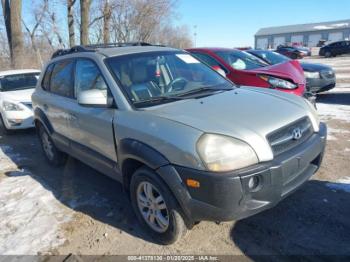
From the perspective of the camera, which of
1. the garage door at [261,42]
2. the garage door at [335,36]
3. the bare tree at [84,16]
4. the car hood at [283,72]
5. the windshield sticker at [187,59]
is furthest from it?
the garage door at [261,42]

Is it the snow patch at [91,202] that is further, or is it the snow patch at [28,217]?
the snow patch at [91,202]

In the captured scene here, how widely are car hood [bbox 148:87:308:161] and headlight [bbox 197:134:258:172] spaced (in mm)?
50

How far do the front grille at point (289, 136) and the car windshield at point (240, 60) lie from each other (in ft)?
13.6

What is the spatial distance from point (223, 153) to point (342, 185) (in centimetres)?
219

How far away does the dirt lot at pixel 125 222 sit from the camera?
304 centimetres

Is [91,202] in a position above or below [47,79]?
below

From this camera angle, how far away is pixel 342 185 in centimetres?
396

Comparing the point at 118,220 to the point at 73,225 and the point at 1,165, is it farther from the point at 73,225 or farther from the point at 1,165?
the point at 1,165

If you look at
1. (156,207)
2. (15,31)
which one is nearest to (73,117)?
(156,207)

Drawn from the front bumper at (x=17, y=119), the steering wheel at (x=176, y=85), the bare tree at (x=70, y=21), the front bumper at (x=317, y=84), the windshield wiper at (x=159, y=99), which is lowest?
the front bumper at (x=17, y=119)

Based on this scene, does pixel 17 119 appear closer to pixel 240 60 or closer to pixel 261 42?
pixel 240 60

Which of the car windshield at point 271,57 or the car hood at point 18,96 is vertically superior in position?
the car windshield at point 271,57

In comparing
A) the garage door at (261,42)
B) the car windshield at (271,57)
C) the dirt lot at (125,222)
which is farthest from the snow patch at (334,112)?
the garage door at (261,42)

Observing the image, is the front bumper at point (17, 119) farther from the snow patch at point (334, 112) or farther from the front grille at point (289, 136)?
the snow patch at point (334, 112)
